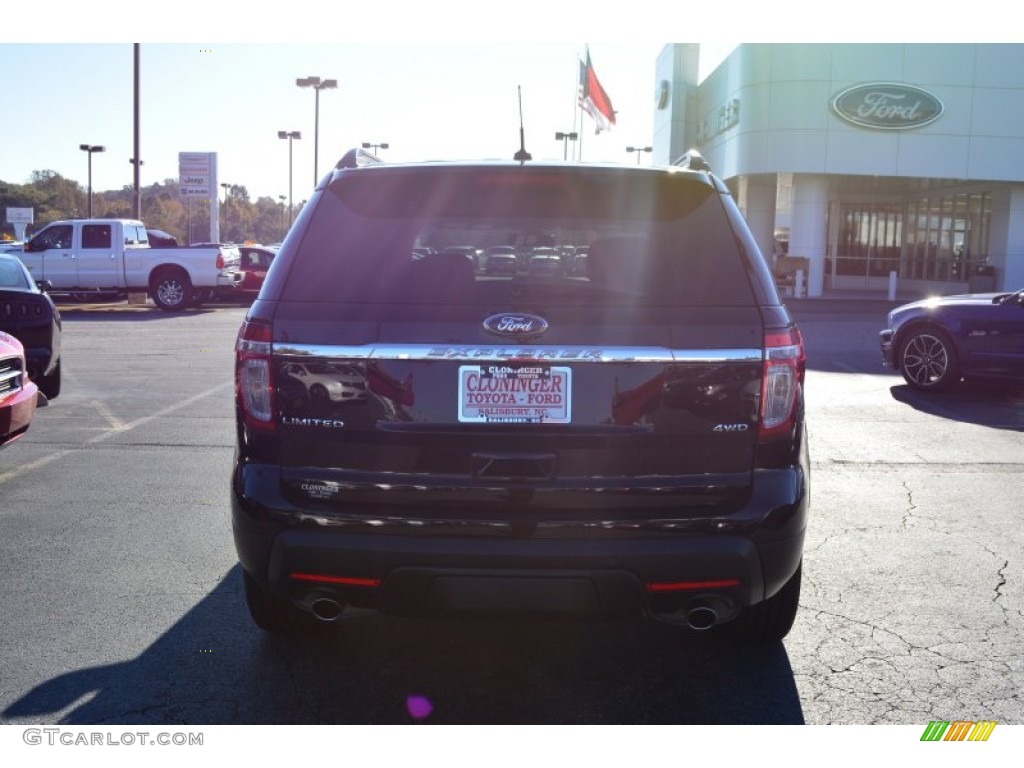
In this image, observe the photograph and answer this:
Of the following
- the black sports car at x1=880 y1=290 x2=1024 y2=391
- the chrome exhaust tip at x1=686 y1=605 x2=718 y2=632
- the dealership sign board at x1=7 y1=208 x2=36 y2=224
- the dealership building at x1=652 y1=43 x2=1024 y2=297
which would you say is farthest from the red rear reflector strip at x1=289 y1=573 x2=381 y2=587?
the dealership sign board at x1=7 y1=208 x2=36 y2=224

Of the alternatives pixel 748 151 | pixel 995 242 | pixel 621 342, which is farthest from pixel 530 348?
pixel 995 242

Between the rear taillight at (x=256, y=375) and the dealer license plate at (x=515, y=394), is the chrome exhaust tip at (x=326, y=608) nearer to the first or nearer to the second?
the rear taillight at (x=256, y=375)

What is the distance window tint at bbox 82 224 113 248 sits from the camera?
2580 cm

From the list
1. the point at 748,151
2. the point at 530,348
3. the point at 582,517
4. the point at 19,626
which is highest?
the point at 748,151

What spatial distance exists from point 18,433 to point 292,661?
3.78m

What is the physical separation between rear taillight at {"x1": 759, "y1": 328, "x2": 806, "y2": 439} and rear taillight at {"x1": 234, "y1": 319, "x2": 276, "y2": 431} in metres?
1.58

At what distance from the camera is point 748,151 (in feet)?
114

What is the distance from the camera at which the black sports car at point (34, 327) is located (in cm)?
934

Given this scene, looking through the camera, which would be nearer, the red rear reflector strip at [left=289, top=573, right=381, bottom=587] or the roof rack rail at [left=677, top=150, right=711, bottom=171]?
the red rear reflector strip at [left=289, top=573, right=381, bottom=587]

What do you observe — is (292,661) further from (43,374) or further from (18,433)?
(43,374)

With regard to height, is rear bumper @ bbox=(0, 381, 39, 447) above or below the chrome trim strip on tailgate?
below

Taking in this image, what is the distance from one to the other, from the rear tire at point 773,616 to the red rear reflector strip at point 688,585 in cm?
69

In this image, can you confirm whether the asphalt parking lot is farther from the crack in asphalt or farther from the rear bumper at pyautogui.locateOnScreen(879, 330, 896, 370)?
the rear bumper at pyautogui.locateOnScreen(879, 330, 896, 370)

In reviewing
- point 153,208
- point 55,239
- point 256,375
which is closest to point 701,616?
point 256,375
